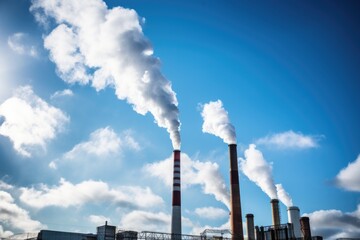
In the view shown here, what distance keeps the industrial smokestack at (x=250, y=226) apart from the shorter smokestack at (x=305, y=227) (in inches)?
283

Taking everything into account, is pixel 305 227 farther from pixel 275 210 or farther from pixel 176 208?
pixel 176 208

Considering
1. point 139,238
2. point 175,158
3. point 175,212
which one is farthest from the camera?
point 175,158

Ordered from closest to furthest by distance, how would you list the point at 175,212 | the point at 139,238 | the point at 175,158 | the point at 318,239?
the point at 318,239 → the point at 139,238 → the point at 175,212 → the point at 175,158

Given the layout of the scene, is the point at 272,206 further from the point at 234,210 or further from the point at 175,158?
the point at 175,158

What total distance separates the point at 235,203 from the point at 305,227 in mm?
7369

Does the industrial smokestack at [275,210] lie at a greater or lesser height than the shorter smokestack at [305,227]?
greater

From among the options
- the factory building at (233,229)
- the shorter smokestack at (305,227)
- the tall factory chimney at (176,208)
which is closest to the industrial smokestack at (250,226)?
the factory building at (233,229)

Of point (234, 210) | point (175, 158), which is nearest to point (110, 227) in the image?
point (175, 158)

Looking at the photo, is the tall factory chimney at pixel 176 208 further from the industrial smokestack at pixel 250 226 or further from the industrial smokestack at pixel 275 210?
the industrial smokestack at pixel 275 210

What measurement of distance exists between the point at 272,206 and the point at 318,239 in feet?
30.8

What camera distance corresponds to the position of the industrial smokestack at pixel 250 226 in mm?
39862

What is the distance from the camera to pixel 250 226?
40562 millimetres

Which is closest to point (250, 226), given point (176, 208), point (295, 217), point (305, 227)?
point (295, 217)

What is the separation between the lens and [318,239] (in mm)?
31938
